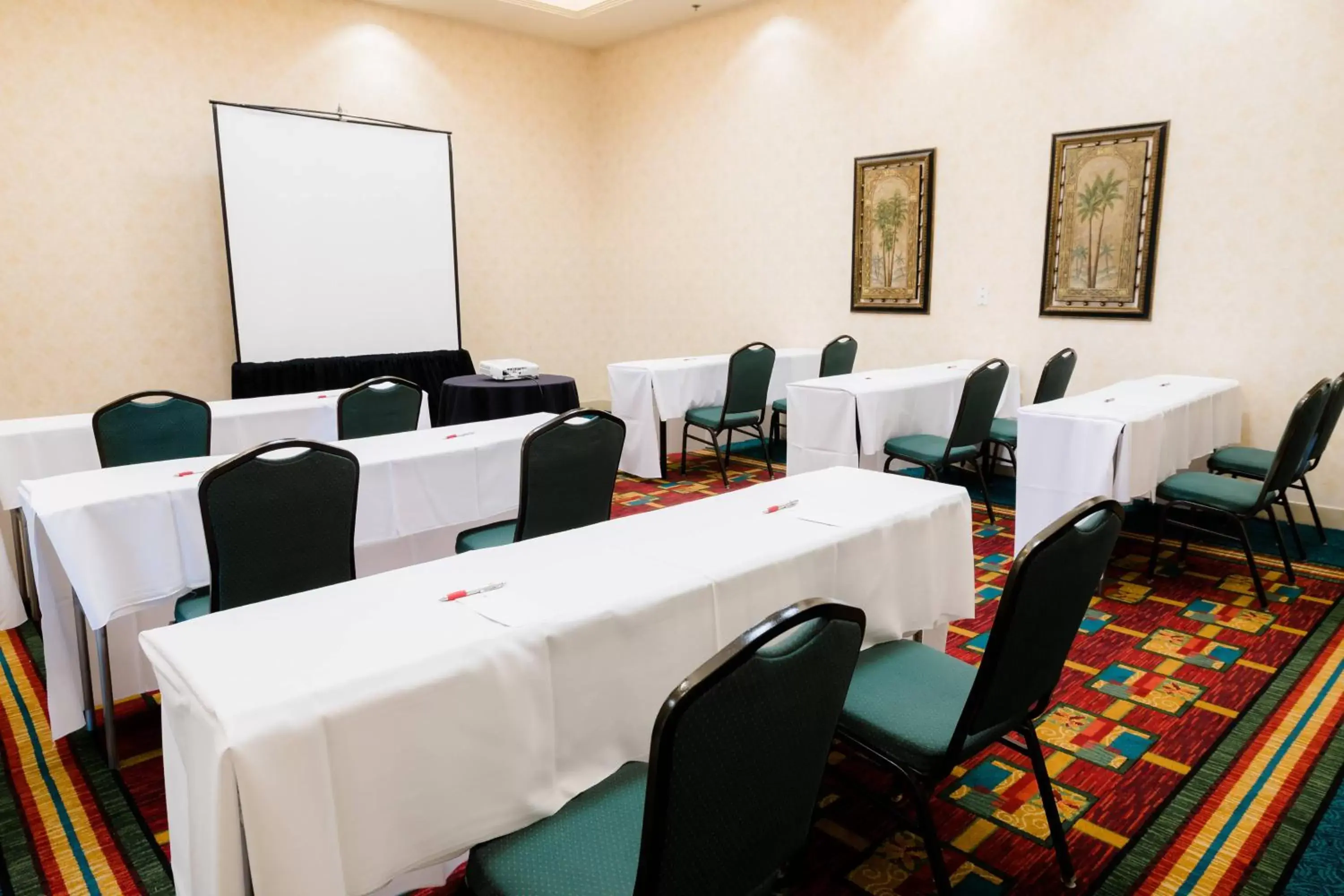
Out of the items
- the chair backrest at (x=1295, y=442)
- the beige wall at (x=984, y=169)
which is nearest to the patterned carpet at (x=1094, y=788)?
the chair backrest at (x=1295, y=442)

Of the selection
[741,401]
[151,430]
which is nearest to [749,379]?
[741,401]

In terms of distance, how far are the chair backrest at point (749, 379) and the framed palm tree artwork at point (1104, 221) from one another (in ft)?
6.27

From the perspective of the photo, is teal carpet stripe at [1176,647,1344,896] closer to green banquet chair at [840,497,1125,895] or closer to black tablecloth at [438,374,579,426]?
green banquet chair at [840,497,1125,895]

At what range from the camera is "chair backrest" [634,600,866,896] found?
106 centimetres

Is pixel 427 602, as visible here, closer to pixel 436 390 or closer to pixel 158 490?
pixel 158 490

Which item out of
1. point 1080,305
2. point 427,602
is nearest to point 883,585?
point 427,602

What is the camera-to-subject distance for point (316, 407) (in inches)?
179

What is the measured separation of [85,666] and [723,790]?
99.7 inches

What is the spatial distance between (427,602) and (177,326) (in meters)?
5.94

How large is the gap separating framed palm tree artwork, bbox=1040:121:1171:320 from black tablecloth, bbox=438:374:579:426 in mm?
3318

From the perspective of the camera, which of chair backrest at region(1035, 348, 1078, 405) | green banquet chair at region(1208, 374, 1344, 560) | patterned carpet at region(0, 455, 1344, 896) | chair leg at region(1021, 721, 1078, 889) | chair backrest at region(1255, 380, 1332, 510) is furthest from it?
chair backrest at region(1035, 348, 1078, 405)

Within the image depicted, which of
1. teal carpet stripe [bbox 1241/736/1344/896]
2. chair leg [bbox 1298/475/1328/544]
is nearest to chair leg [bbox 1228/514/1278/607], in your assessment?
chair leg [bbox 1298/475/1328/544]

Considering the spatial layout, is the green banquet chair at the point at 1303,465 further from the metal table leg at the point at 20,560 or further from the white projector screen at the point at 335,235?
the white projector screen at the point at 335,235

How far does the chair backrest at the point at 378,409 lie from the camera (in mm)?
Result: 3961
